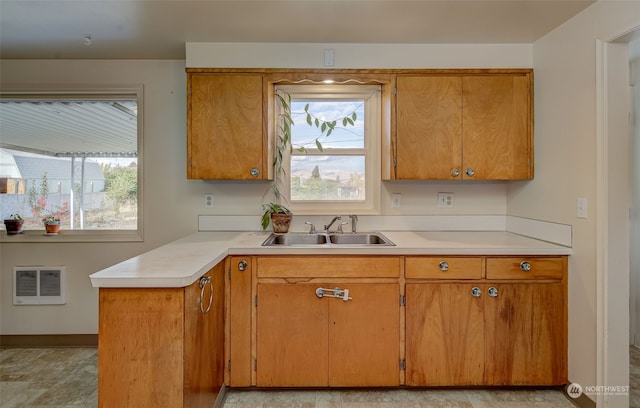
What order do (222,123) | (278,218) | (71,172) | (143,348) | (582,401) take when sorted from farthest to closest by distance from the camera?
(71,172) → (278,218) → (222,123) → (582,401) → (143,348)

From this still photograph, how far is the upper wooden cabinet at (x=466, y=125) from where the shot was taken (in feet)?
8.11

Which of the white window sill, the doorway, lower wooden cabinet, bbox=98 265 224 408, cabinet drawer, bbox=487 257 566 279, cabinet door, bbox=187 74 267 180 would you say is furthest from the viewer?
the white window sill

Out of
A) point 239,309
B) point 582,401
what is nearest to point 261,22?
point 239,309

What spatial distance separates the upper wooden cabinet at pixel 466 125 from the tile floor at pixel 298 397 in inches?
55.0

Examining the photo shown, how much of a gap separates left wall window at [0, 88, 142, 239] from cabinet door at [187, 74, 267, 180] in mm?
805

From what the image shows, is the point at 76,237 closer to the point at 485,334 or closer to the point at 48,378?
the point at 48,378

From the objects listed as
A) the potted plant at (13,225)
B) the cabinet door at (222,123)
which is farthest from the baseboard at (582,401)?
the potted plant at (13,225)

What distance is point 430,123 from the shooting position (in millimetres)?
2486

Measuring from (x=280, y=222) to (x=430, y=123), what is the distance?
4.19 ft

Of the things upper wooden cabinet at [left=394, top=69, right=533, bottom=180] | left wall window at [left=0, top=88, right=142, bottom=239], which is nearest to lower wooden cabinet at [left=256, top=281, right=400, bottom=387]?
upper wooden cabinet at [left=394, top=69, right=533, bottom=180]

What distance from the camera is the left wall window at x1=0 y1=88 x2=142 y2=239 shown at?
2.89 metres

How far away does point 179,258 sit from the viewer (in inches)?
68.5

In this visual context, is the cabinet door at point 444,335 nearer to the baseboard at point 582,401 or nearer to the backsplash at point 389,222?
the baseboard at point 582,401

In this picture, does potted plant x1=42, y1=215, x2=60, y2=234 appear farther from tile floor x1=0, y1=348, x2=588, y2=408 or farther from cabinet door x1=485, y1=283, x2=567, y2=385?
cabinet door x1=485, y1=283, x2=567, y2=385
